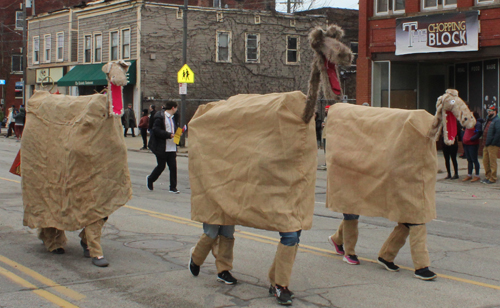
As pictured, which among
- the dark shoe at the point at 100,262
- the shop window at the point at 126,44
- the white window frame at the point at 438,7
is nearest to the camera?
the dark shoe at the point at 100,262

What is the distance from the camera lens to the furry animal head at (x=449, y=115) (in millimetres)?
5918

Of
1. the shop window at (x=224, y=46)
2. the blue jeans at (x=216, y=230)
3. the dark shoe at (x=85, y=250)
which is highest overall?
the shop window at (x=224, y=46)

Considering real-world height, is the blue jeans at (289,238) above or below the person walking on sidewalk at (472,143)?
below

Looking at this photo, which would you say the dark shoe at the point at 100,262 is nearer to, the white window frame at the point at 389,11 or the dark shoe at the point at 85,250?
the dark shoe at the point at 85,250

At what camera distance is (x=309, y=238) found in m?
8.08

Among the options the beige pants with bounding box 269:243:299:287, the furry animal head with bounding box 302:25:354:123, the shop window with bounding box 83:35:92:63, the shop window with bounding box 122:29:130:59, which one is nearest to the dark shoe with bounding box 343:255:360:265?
the beige pants with bounding box 269:243:299:287

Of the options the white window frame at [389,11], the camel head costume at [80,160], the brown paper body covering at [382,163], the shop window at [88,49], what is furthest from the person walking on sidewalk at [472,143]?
the shop window at [88,49]

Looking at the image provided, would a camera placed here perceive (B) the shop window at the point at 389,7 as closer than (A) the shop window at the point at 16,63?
Yes

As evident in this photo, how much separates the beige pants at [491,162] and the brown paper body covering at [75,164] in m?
10.9

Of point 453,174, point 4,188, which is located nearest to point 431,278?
point 4,188

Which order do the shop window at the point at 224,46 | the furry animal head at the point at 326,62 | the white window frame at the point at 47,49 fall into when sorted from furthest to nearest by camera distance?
the white window frame at the point at 47,49, the shop window at the point at 224,46, the furry animal head at the point at 326,62

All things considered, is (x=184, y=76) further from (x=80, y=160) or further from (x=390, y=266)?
(x=390, y=266)

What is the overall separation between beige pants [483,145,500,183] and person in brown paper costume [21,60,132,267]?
10930 mm

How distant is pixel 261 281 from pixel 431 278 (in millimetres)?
1701
